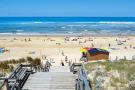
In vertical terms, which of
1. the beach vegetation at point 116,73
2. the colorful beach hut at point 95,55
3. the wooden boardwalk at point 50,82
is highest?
the wooden boardwalk at point 50,82

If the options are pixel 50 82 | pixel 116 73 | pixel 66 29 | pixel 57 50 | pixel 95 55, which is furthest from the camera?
pixel 66 29

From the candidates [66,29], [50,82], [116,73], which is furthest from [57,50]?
[66,29]

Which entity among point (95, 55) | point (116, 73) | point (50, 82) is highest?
point (50, 82)

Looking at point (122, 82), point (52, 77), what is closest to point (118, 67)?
point (122, 82)

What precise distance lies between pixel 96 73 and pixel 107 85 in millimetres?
2741

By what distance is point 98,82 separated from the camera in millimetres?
18062

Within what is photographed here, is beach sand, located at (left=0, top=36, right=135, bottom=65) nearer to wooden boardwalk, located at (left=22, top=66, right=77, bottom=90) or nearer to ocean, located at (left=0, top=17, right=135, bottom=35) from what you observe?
wooden boardwalk, located at (left=22, top=66, right=77, bottom=90)

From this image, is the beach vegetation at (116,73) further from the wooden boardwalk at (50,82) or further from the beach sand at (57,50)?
the beach sand at (57,50)

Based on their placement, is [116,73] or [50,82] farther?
[116,73]

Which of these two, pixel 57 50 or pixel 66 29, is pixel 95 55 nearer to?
pixel 57 50

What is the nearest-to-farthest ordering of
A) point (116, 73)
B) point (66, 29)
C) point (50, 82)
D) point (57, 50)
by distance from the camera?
point (50, 82) → point (116, 73) → point (57, 50) → point (66, 29)

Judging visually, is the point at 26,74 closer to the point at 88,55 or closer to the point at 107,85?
the point at 107,85

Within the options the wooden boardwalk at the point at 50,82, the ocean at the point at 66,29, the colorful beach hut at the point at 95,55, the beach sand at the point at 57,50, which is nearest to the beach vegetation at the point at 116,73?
the wooden boardwalk at the point at 50,82

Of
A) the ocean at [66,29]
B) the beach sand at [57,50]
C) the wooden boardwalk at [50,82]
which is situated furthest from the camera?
the ocean at [66,29]
